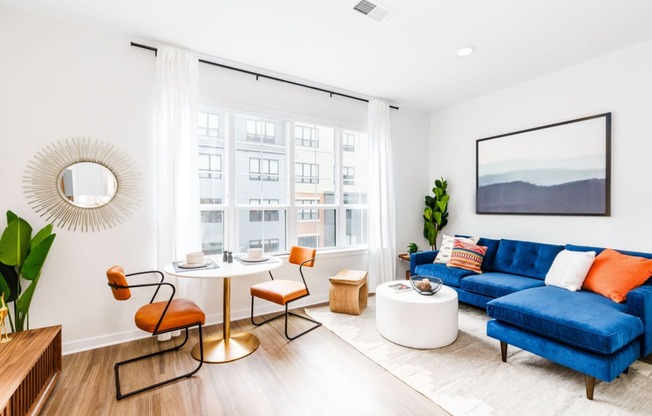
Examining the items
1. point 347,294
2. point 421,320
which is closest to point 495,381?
point 421,320

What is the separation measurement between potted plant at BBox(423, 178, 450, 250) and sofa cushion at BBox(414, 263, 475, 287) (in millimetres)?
866

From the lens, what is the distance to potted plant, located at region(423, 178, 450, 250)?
4.58 meters

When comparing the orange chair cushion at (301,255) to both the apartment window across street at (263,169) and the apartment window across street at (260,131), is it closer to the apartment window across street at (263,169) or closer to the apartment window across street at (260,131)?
the apartment window across street at (263,169)

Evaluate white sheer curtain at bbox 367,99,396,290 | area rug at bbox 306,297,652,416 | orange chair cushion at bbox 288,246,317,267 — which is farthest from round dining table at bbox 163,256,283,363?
white sheer curtain at bbox 367,99,396,290

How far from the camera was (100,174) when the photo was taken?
2.72m

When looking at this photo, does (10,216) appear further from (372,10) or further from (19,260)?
(372,10)

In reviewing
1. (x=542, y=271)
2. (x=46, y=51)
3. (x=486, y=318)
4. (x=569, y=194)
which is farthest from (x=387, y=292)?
(x=46, y=51)

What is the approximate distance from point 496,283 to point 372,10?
9.11 ft

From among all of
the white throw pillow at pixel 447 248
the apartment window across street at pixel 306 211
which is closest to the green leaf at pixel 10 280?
the apartment window across street at pixel 306 211

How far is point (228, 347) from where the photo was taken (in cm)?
261

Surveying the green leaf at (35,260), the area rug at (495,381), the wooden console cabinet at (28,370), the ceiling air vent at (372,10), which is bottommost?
the area rug at (495,381)

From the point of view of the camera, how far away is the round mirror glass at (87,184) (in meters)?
2.60

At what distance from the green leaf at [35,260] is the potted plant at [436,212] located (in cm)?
434

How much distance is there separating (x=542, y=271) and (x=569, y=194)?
2.97ft
